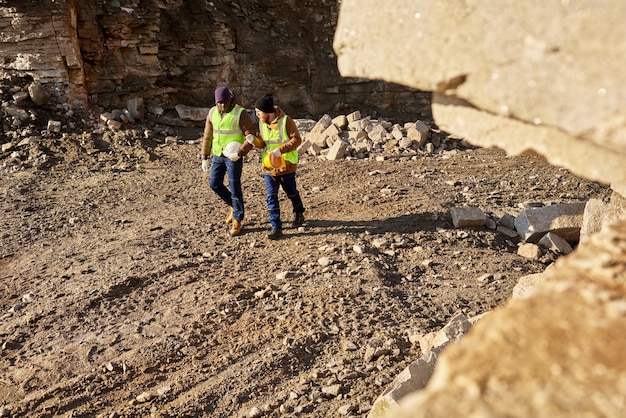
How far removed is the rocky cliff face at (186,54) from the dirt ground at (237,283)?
2607 mm

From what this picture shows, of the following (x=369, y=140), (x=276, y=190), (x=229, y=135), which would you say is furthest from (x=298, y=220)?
(x=369, y=140)

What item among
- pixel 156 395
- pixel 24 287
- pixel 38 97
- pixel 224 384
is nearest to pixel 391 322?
pixel 224 384

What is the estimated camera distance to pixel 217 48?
12891mm

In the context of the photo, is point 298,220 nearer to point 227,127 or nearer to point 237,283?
point 227,127

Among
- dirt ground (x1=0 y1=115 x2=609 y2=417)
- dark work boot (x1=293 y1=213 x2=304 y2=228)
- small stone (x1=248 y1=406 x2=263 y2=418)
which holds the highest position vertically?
dark work boot (x1=293 y1=213 x2=304 y2=228)

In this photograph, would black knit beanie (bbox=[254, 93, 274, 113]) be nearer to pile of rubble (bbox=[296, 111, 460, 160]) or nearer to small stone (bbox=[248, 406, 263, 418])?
small stone (bbox=[248, 406, 263, 418])

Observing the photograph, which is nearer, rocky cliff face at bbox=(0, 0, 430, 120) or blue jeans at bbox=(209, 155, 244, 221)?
blue jeans at bbox=(209, 155, 244, 221)

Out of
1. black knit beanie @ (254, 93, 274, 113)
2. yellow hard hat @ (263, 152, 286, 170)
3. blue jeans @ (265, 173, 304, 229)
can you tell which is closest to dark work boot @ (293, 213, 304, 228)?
blue jeans @ (265, 173, 304, 229)

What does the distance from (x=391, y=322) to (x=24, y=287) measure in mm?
3596

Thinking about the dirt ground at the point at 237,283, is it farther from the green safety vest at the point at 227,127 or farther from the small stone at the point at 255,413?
the green safety vest at the point at 227,127

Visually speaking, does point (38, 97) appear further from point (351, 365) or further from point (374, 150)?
point (351, 365)

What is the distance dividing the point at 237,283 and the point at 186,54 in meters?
8.36

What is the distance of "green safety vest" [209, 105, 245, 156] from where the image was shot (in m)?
6.29

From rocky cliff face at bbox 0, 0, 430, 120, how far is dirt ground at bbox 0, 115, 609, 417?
2607 millimetres
